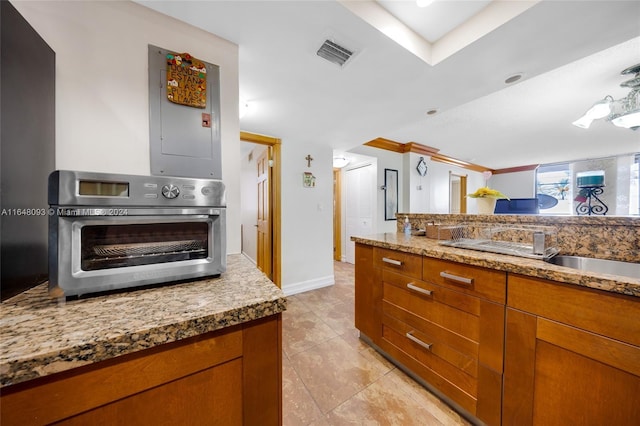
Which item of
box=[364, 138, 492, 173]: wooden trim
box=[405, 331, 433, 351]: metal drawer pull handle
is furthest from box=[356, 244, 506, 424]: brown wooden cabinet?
box=[364, 138, 492, 173]: wooden trim

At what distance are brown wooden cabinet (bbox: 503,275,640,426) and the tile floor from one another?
0.42 m

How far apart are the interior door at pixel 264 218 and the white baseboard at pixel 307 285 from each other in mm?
280

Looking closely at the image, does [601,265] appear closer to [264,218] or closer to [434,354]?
[434,354]

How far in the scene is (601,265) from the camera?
1.06 meters

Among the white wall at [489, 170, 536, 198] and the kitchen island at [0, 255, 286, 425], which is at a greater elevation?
the white wall at [489, 170, 536, 198]

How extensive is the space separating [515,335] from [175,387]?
127 cm

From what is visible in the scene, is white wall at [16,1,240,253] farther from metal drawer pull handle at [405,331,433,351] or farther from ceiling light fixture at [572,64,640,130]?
ceiling light fixture at [572,64,640,130]

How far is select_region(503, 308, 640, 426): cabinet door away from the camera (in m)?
0.74

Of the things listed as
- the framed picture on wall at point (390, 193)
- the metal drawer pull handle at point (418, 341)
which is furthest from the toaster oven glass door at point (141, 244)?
the framed picture on wall at point (390, 193)

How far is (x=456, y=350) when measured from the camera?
1161mm

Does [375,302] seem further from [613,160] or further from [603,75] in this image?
[613,160]

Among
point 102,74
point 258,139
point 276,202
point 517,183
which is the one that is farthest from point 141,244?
point 517,183

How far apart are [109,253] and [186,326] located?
44 cm

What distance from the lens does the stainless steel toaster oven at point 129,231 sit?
590 millimetres
